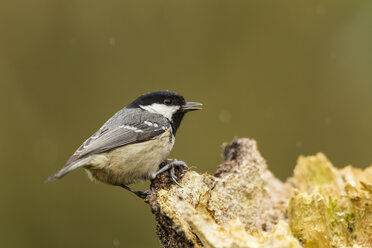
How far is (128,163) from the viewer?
2.54m

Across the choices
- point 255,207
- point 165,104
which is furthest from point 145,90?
point 255,207

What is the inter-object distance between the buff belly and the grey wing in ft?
0.10

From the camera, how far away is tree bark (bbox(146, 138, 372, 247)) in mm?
1325

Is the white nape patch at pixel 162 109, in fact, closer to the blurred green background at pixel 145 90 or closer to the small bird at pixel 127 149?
the small bird at pixel 127 149

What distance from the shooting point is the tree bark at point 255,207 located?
4.35 feet

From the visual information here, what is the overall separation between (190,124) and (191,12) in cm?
113

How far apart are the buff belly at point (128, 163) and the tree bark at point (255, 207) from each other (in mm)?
389

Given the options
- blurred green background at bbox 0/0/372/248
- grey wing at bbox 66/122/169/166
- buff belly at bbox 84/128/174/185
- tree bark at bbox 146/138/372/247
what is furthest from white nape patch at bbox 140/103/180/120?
blurred green background at bbox 0/0/372/248

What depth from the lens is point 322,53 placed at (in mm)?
4891

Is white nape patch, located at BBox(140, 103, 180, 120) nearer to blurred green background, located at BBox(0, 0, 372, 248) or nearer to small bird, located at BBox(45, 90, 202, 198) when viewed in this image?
small bird, located at BBox(45, 90, 202, 198)

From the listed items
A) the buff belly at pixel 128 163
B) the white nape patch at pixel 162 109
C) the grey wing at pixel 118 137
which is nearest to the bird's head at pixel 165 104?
the white nape patch at pixel 162 109

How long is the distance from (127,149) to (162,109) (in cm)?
43

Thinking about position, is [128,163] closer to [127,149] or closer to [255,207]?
[127,149]

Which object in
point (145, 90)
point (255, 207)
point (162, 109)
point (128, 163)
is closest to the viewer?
point (255, 207)
